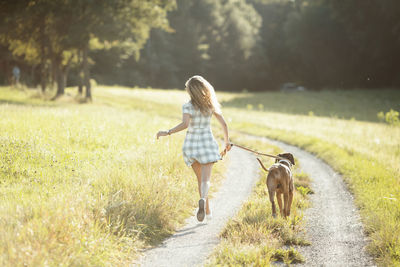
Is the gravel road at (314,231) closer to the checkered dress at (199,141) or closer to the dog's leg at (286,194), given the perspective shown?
the dog's leg at (286,194)

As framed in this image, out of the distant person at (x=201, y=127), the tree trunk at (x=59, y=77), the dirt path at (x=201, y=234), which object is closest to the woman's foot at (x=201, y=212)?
the distant person at (x=201, y=127)

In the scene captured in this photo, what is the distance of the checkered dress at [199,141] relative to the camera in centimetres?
598

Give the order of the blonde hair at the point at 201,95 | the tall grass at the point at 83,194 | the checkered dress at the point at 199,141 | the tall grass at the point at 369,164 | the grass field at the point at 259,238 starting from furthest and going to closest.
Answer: the checkered dress at the point at 199,141, the blonde hair at the point at 201,95, the tall grass at the point at 369,164, the grass field at the point at 259,238, the tall grass at the point at 83,194

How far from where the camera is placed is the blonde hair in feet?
19.2

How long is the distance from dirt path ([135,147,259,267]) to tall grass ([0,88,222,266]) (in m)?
0.24

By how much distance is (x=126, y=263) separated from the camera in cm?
472

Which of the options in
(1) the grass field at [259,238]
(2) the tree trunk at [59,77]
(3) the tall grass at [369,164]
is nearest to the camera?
(1) the grass field at [259,238]

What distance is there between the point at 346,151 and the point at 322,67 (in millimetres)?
44966

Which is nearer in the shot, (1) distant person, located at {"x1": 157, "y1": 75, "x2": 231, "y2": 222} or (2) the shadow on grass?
(1) distant person, located at {"x1": 157, "y1": 75, "x2": 231, "y2": 222}

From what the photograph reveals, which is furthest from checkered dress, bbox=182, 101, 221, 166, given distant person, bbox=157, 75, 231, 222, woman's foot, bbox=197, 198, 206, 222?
woman's foot, bbox=197, 198, 206, 222

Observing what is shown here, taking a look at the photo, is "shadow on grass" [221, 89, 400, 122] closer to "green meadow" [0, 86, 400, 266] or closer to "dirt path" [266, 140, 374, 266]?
"green meadow" [0, 86, 400, 266]

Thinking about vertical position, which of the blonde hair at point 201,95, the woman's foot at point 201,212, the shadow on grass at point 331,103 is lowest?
the woman's foot at point 201,212

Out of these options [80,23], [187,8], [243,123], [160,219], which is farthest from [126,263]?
[187,8]

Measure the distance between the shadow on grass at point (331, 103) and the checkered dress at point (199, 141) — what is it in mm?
24029
